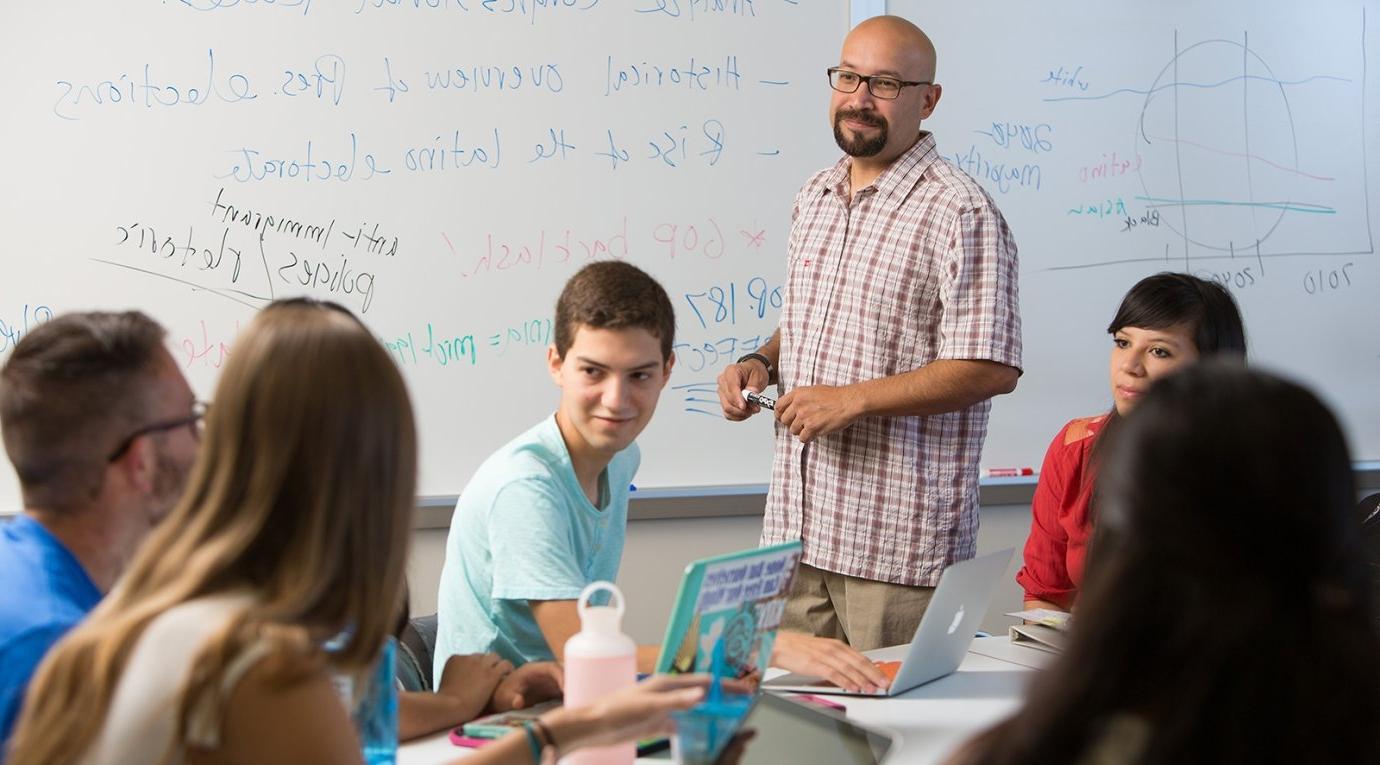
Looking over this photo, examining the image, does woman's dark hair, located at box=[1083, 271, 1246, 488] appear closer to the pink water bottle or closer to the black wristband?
the black wristband

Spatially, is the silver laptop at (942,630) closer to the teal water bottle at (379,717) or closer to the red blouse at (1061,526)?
the red blouse at (1061,526)

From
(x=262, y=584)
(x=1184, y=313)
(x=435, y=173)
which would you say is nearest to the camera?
(x=262, y=584)

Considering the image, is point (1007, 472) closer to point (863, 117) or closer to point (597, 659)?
point (863, 117)

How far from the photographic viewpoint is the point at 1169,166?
3.63m

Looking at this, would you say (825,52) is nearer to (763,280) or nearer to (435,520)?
(763,280)

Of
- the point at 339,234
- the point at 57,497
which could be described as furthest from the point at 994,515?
the point at 57,497

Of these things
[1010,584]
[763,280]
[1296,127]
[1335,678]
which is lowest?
[1010,584]

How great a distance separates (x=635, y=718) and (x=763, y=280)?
2.09m

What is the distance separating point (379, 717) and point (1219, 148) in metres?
2.97

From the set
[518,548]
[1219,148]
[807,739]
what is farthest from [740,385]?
[1219,148]

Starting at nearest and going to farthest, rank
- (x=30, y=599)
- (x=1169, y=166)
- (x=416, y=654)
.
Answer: (x=30, y=599) < (x=416, y=654) < (x=1169, y=166)

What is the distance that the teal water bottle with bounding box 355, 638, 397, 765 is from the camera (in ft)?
4.67

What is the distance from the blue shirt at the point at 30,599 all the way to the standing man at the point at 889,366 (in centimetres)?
145

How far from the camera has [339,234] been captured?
9.89 ft
